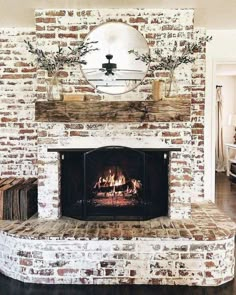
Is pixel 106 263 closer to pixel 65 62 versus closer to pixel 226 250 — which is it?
pixel 226 250

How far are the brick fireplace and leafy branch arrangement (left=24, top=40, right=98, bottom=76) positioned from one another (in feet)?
0.27

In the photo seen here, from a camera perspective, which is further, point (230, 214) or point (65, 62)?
point (230, 214)

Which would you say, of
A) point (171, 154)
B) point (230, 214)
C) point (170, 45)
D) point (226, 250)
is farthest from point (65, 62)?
point (230, 214)

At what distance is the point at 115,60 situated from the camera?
3.74 meters

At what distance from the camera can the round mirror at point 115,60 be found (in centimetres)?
367

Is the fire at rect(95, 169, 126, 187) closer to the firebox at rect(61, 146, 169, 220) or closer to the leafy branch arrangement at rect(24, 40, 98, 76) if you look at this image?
the firebox at rect(61, 146, 169, 220)

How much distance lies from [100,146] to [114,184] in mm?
426

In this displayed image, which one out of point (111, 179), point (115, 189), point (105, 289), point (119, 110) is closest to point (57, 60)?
point (119, 110)

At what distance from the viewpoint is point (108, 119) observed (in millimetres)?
3582

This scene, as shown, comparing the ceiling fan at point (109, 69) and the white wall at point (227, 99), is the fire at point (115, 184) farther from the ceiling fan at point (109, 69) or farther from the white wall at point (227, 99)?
the white wall at point (227, 99)

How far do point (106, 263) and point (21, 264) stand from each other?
75 cm

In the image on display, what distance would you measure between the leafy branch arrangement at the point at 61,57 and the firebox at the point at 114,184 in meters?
0.83

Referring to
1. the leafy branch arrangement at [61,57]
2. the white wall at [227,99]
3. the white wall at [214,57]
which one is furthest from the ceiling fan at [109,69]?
the white wall at [227,99]

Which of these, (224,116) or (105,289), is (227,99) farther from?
(105,289)
